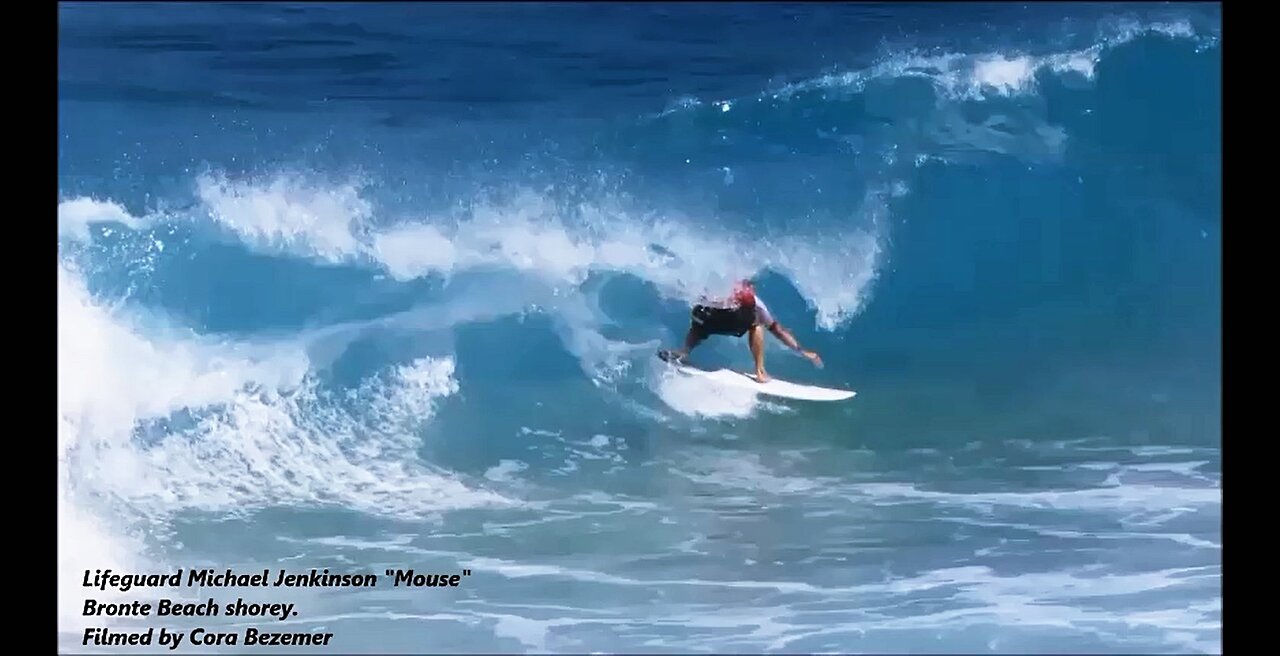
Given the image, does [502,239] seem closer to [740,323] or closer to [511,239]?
[511,239]

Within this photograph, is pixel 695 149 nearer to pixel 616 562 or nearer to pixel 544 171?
pixel 544 171

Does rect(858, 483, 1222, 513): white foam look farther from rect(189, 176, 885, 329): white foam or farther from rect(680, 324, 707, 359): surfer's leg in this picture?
rect(189, 176, 885, 329): white foam

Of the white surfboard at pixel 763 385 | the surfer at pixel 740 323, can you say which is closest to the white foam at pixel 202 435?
the white surfboard at pixel 763 385

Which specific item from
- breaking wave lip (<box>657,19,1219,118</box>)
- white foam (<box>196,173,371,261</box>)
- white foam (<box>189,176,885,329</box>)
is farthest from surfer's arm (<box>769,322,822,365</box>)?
white foam (<box>196,173,371,261</box>)

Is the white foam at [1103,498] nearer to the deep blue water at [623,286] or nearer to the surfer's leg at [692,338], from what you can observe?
the deep blue water at [623,286]

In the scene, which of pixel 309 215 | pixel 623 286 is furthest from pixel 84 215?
pixel 623 286

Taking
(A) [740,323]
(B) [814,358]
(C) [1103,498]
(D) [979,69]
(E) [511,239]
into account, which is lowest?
(C) [1103,498]
